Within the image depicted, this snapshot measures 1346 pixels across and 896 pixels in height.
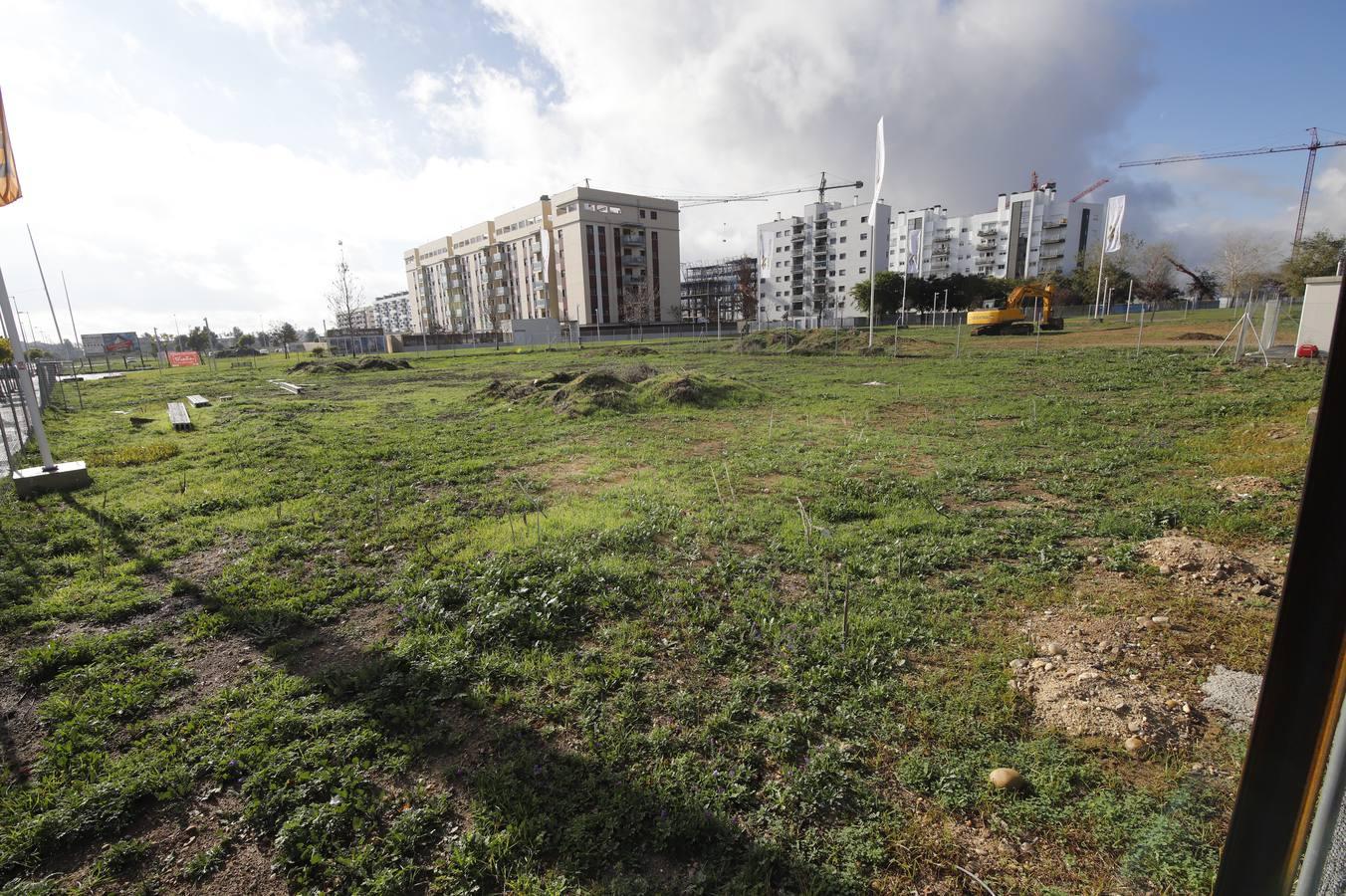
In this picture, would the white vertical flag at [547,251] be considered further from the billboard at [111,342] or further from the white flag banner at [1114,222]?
the white flag banner at [1114,222]

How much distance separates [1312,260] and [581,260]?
66.9m

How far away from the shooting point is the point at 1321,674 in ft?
4.11

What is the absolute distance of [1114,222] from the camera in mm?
40750

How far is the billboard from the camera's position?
75.2m

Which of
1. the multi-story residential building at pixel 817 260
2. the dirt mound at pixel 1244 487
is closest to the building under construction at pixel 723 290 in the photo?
the multi-story residential building at pixel 817 260

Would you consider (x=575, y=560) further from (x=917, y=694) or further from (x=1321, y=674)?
(x=1321, y=674)

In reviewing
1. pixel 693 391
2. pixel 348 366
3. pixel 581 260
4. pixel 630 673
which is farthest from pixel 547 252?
pixel 630 673

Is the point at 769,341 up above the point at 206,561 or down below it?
above

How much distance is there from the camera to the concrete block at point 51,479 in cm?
809

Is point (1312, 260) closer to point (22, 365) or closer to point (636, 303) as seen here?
point (636, 303)

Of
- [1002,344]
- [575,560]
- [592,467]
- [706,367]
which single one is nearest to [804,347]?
[706,367]

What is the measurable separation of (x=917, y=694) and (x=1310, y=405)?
473 inches

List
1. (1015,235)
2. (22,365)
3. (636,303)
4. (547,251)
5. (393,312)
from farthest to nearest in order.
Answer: (393,312)
(1015,235)
(547,251)
(636,303)
(22,365)

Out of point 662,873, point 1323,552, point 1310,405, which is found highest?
point 1323,552
